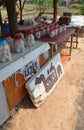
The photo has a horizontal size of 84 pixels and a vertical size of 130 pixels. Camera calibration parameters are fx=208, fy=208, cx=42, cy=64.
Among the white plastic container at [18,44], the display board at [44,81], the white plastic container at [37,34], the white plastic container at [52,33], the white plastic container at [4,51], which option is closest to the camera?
the white plastic container at [4,51]

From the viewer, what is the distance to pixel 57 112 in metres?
3.69

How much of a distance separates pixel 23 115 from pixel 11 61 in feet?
3.47

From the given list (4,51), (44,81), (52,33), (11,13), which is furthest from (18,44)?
(52,33)

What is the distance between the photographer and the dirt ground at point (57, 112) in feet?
11.0

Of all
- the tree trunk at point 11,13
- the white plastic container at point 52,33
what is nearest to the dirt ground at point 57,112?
the white plastic container at point 52,33

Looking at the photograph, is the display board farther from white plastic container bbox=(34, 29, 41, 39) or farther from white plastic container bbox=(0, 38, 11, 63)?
white plastic container bbox=(0, 38, 11, 63)

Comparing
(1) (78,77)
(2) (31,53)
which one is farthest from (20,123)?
(1) (78,77)

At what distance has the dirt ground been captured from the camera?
3367 millimetres

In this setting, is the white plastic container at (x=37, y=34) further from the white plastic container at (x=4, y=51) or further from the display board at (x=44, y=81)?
the white plastic container at (x=4, y=51)

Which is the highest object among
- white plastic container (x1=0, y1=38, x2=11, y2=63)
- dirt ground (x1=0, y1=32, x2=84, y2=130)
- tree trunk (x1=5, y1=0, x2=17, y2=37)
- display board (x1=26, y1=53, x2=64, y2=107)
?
tree trunk (x1=5, y1=0, x2=17, y2=37)

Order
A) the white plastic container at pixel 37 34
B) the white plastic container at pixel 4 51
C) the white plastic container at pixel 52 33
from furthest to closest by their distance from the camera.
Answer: the white plastic container at pixel 52 33, the white plastic container at pixel 37 34, the white plastic container at pixel 4 51

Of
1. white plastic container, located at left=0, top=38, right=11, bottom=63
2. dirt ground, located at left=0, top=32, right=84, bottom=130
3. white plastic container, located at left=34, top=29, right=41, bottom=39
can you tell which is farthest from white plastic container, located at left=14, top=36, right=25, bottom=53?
dirt ground, located at left=0, top=32, right=84, bottom=130

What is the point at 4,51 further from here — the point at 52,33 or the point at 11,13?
the point at 52,33

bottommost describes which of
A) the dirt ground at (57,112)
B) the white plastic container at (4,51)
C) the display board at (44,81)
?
the dirt ground at (57,112)
